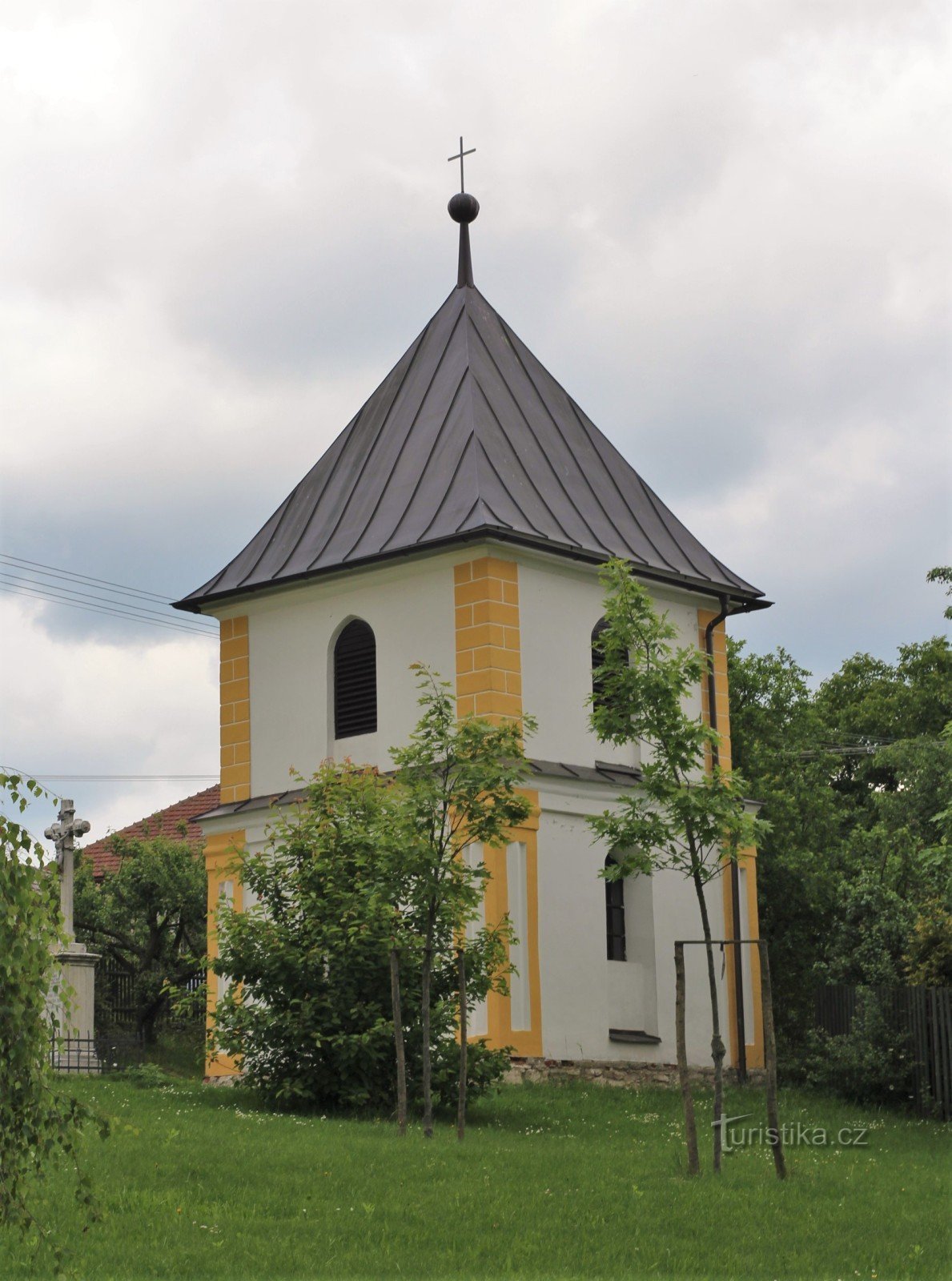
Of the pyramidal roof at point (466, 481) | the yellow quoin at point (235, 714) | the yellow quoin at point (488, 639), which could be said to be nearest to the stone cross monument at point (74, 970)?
the yellow quoin at point (235, 714)

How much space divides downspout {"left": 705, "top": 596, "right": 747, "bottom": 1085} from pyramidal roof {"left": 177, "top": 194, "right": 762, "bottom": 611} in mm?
443

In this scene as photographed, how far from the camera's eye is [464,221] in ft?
92.2

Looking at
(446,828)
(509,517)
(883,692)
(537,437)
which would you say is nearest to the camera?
(446,828)

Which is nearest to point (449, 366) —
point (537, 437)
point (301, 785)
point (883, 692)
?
point (537, 437)

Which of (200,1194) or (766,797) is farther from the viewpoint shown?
(766,797)

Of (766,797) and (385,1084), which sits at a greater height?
(766,797)

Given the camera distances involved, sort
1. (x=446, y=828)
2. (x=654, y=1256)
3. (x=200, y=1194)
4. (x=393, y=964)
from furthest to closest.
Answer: (x=446, y=828) → (x=393, y=964) → (x=200, y=1194) → (x=654, y=1256)

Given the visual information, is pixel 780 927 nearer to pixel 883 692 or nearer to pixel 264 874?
pixel 264 874

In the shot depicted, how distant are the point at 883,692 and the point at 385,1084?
3085cm

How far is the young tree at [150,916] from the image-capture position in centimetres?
3089

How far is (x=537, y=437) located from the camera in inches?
1035

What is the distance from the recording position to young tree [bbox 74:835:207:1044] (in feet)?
101

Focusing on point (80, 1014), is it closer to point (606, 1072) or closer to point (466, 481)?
point (606, 1072)

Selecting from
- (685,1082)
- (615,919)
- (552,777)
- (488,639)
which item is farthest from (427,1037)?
(615,919)
